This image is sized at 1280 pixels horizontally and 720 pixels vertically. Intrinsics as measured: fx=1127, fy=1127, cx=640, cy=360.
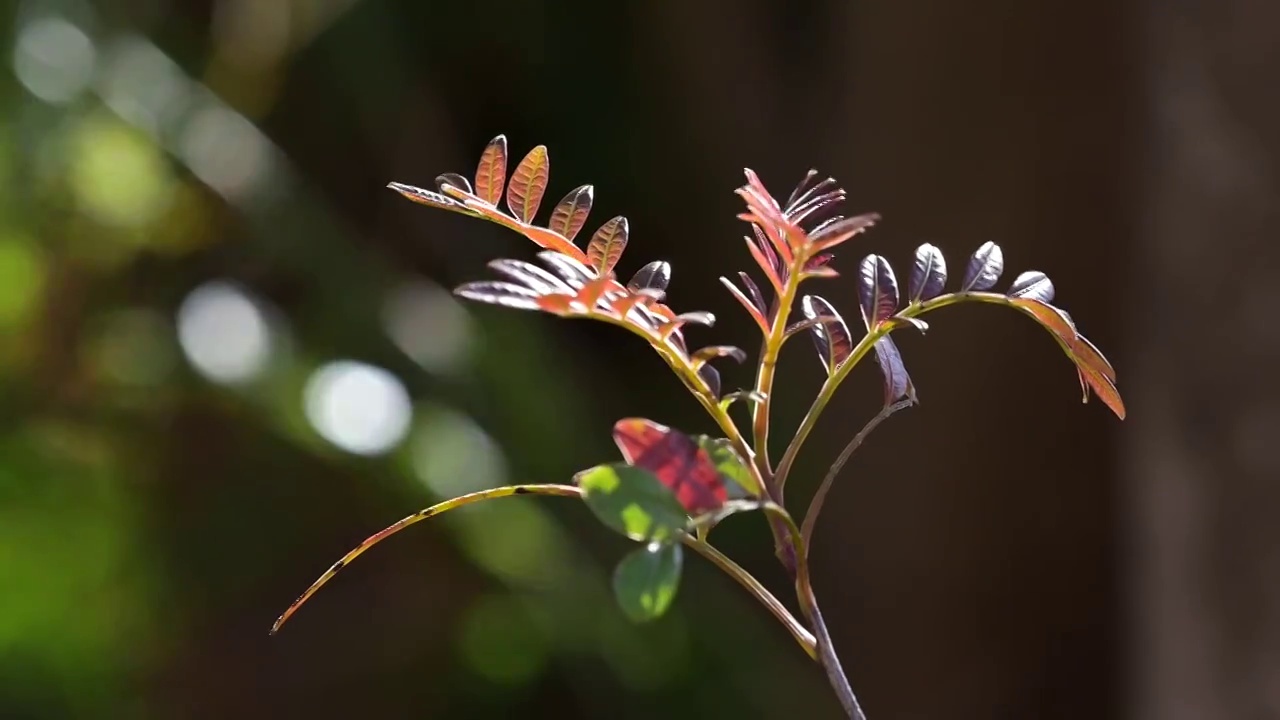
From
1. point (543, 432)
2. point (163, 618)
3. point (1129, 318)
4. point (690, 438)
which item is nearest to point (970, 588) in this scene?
point (1129, 318)

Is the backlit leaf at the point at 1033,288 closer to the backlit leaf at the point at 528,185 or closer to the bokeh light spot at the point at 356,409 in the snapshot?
the backlit leaf at the point at 528,185

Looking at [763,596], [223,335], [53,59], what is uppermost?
[763,596]

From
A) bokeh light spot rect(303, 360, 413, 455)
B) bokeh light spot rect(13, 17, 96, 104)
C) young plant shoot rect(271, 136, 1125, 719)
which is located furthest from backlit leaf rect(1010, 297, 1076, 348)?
bokeh light spot rect(13, 17, 96, 104)

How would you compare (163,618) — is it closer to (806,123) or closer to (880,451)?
(880,451)

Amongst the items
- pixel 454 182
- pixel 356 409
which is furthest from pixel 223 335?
pixel 454 182

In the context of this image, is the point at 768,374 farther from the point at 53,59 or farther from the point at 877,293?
the point at 53,59

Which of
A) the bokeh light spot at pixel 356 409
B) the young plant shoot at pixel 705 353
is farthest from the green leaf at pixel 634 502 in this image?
the bokeh light spot at pixel 356 409
